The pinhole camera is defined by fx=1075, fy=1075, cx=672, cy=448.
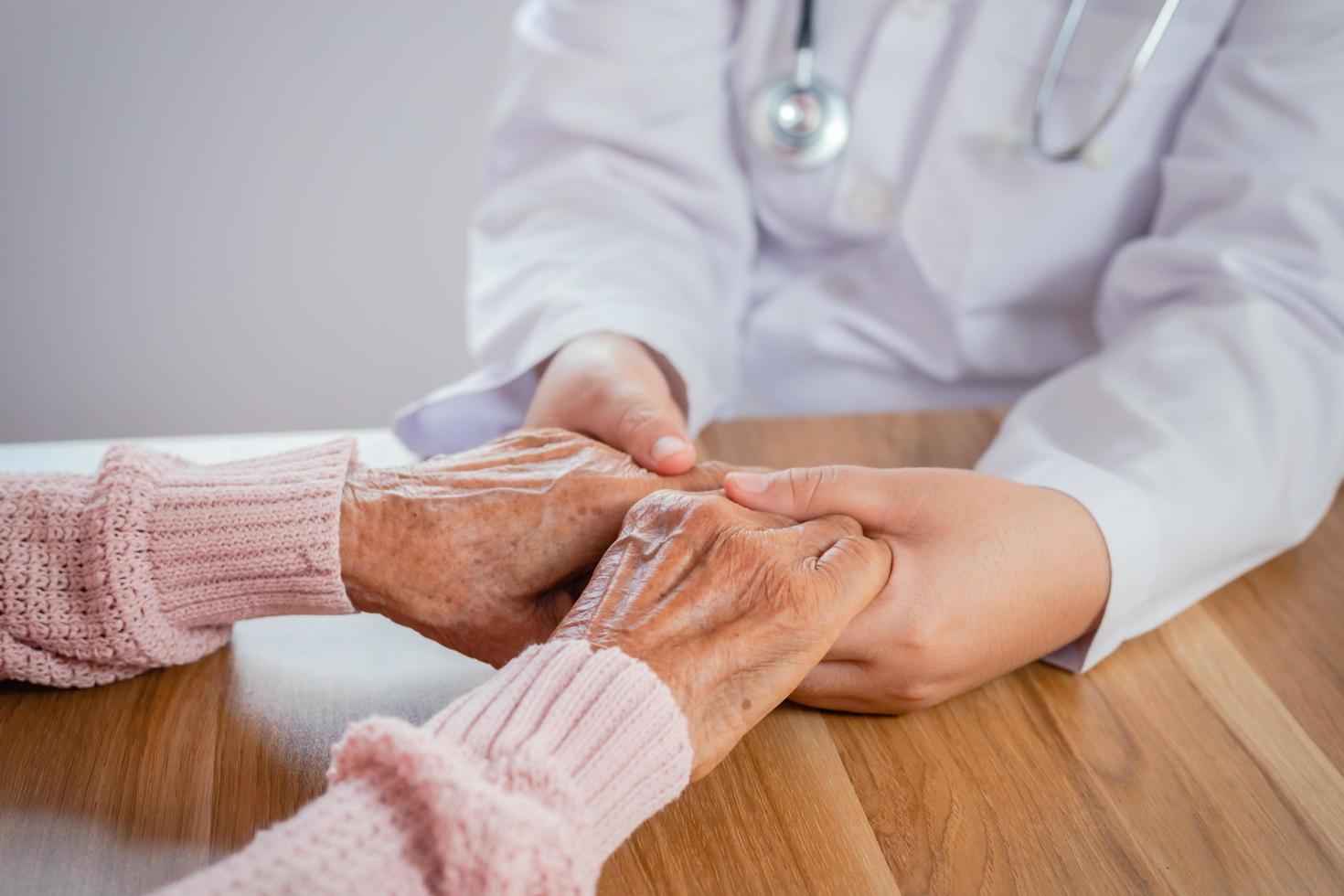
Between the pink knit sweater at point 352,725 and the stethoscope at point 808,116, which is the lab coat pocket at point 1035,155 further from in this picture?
the pink knit sweater at point 352,725

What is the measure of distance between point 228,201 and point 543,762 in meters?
1.51

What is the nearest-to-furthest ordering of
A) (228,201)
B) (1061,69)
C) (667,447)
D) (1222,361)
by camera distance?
(667,447) < (1222,361) < (1061,69) < (228,201)

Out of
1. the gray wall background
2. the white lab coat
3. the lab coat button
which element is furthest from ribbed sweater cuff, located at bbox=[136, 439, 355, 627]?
the gray wall background

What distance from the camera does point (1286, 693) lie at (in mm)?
671

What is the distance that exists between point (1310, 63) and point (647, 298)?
1.89ft

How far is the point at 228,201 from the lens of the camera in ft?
5.69

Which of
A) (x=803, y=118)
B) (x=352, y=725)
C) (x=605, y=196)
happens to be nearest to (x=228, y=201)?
(x=605, y=196)

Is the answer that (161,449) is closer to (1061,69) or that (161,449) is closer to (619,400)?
(619,400)

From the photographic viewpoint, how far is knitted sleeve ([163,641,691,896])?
44cm

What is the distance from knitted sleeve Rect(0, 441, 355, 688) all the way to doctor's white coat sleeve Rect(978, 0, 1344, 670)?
18.8 inches

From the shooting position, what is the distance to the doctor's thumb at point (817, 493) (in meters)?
0.67

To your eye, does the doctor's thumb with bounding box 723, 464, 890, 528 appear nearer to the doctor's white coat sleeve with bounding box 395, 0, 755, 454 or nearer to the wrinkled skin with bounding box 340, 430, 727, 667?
the wrinkled skin with bounding box 340, 430, 727, 667

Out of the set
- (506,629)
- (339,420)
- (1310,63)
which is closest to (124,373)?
(339,420)

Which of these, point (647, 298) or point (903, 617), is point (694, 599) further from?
point (647, 298)
